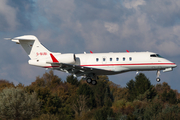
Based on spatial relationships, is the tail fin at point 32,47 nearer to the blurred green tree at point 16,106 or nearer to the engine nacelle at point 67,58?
the engine nacelle at point 67,58

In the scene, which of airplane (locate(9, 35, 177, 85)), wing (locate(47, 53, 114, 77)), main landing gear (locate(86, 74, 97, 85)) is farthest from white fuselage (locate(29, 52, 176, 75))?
main landing gear (locate(86, 74, 97, 85))

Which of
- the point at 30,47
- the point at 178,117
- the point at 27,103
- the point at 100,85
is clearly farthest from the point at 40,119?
the point at 100,85

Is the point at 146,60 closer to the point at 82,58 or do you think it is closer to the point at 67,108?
the point at 82,58

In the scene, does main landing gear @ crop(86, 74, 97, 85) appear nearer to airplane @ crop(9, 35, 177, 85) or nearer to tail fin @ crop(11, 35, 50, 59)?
airplane @ crop(9, 35, 177, 85)

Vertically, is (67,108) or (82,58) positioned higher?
(82,58)

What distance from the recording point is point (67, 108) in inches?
3204

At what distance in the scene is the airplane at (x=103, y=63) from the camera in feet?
126

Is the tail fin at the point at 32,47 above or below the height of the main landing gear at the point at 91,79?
above

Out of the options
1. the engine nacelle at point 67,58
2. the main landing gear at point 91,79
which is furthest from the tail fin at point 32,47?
the main landing gear at point 91,79

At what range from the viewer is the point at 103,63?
3881cm

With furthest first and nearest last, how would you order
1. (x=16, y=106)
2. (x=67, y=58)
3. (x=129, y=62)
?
1. (x=16, y=106)
2. (x=67, y=58)
3. (x=129, y=62)

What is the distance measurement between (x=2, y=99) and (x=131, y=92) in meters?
59.7

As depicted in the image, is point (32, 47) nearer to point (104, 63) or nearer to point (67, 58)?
point (67, 58)

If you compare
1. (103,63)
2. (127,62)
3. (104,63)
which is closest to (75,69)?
(103,63)
